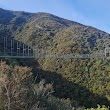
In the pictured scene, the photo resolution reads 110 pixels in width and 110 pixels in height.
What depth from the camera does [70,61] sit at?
62.1m

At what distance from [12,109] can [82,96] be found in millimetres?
45050

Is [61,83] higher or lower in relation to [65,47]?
lower

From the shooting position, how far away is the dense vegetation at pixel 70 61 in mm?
54969

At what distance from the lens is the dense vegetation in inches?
2164

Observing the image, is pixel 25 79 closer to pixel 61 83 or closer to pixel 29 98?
pixel 29 98

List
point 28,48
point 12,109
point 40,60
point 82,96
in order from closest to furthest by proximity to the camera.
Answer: point 12,109 < point 82,96 < point 40,60 < point 28,48

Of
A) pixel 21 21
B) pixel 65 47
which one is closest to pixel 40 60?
pixel 65 47

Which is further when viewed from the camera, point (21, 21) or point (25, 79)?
point (21, 21)

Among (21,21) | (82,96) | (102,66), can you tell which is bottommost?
(82,96)

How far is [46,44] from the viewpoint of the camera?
75.2m

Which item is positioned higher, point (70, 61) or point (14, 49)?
point (14, 49)

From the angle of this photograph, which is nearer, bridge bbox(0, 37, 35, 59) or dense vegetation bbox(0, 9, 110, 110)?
dense vegetation bbox(0, 9, 110, 110)

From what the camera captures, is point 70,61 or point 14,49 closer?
point 70,61

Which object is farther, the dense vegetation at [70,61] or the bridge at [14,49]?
the bridge at [14,49]
